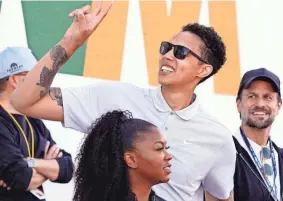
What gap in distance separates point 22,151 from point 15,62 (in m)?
0.49

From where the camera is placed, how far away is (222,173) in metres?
4.16

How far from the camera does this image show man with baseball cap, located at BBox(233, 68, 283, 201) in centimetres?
467

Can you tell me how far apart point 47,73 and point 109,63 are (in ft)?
6.08

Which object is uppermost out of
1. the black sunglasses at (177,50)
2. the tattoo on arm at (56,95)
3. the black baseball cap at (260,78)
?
the black sunglasses at (177,50)

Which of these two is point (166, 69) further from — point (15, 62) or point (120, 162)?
point (15, 62)

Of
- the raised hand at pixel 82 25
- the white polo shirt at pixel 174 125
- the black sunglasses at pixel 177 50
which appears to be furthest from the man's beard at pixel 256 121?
the raised hand at pixel 82 25

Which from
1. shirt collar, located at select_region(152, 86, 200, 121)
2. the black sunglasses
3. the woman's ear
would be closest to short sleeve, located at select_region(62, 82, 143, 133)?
shirt collar, located at select_region(152, 86, 200, 121)

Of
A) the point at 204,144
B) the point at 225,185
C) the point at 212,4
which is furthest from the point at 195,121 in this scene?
the point at 212,4

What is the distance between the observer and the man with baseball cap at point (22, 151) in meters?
4.36

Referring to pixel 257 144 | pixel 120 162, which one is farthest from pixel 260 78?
pixel 120 162

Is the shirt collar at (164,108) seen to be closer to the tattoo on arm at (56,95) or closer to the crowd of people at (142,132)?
the crowd of people at (142,132)

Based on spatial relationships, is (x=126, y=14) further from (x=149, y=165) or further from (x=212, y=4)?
(x=149, y=165)

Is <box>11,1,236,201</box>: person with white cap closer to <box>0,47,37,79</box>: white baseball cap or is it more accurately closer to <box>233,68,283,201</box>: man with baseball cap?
<box>233,68,283,201</box>: man with baseball cap

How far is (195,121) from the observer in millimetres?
4012
